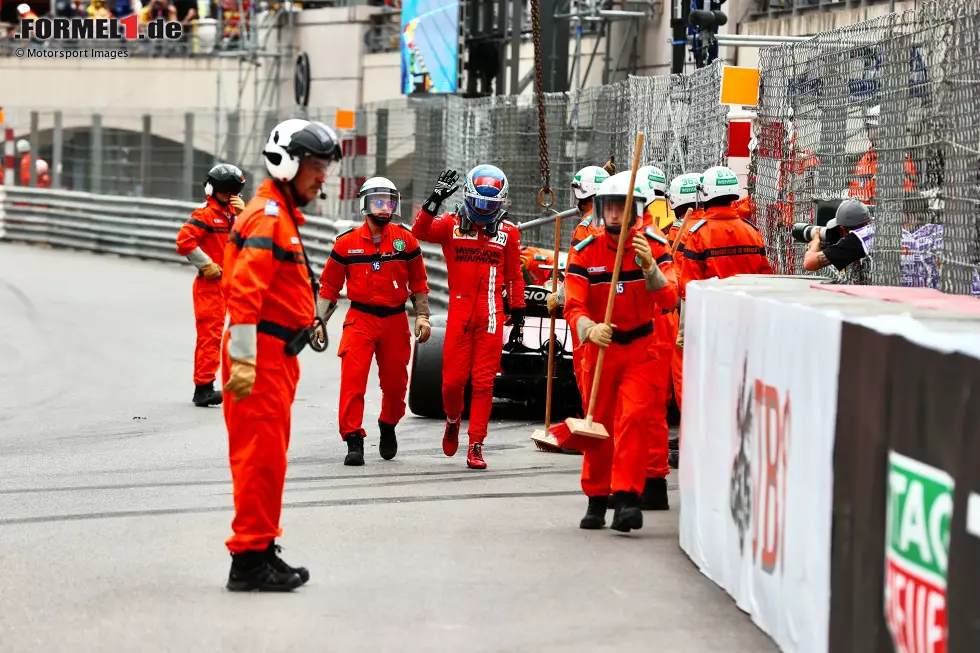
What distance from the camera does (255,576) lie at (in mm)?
6852

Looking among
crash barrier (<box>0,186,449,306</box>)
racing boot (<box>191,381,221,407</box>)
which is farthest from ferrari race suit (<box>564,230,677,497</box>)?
crash barrier (<box>0,186,449,306</box>)

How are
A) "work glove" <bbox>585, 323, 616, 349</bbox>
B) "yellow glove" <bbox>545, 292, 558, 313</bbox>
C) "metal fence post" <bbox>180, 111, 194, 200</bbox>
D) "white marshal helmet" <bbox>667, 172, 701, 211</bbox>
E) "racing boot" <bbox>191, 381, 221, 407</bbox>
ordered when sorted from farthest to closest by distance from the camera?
"metal fence post" <bbox>180, 111, 194, 200</bbox> < "racing boot" <bbox>191, 381, 221, 407</bbox> < "white marshal helmet" <bbox>667, 172, 701, 211</bbox> < "yellow glove" <bbox>545, 292, 558, 313</bbox> < "work glove" <bbox>585, 323, 616, 349</bbox>

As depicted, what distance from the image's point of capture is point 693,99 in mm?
14438

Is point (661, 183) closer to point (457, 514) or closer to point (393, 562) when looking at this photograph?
point (457, 514)

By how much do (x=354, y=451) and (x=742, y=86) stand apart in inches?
165

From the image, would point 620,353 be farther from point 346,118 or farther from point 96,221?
point 96,221

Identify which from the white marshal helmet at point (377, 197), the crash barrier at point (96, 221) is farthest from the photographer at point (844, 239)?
the crash barrier at point (96, 221)

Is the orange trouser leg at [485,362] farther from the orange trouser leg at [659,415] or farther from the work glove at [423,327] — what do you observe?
the orange trouser leg at [659,415]

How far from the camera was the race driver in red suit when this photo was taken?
10.9m

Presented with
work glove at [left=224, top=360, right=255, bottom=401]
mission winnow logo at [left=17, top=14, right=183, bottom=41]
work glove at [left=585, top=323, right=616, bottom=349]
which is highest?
mission winnow logo at [left=17, top=14, right=183, bottom=41]

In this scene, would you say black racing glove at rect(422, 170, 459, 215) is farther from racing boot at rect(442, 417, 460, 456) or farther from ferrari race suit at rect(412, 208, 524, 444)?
racing boot at rect(442, 417, 460, 456)

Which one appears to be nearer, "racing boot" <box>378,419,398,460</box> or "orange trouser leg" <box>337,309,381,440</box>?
"orange trouser leg" <box>337,309,381,440</box>

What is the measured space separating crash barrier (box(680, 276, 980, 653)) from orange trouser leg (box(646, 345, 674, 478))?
990 mm

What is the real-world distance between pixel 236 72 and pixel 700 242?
31.4 meters
